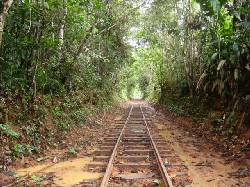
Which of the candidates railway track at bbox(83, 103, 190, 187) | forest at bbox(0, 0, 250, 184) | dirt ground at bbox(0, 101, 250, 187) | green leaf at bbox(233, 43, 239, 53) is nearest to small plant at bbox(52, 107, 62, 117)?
forest at bbox(0, 0, 250, 184)

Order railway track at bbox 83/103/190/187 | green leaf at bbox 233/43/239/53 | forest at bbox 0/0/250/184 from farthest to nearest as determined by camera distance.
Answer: green leaf at bbox 233/43/239/53, forest at bbox 0/0/250/184, railway track at bbox 83/103/190/187

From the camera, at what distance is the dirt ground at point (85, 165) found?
5.87m

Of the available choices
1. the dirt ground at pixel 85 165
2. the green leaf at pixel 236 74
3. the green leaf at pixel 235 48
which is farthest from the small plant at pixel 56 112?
the green leaf at pixel 235 48

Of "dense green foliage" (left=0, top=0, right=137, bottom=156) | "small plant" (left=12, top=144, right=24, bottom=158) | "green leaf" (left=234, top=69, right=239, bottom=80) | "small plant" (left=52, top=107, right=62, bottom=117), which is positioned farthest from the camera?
"small plant" (left=52, top=107, right=62, bottom=117)

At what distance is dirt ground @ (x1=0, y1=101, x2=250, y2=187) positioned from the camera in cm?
587

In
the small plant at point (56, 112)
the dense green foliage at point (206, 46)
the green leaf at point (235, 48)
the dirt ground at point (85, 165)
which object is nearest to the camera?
the dirt ground at point (85, 165)

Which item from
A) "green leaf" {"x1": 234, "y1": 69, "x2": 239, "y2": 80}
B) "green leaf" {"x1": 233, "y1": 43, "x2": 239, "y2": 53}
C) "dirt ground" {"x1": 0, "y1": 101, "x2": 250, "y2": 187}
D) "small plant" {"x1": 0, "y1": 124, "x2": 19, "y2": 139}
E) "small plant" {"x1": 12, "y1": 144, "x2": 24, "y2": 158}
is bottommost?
"dirt ground" {"x1": 0, "y1": 101, "x2": 250, "y2": 187}

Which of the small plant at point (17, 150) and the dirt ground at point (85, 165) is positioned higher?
the small plant at point (17, 150)

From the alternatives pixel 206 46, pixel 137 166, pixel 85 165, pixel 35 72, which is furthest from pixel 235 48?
pixel 35 72

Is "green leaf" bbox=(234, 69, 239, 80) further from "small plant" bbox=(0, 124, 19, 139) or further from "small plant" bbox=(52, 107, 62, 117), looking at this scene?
"small plant" bbox=(0, 124, 19, 139)

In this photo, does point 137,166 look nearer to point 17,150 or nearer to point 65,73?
point 17,150

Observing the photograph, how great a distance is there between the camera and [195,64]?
56.0ft

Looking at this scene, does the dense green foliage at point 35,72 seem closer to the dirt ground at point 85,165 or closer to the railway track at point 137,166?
the dirt ground at point 85,165

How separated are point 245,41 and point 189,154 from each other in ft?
14.6
